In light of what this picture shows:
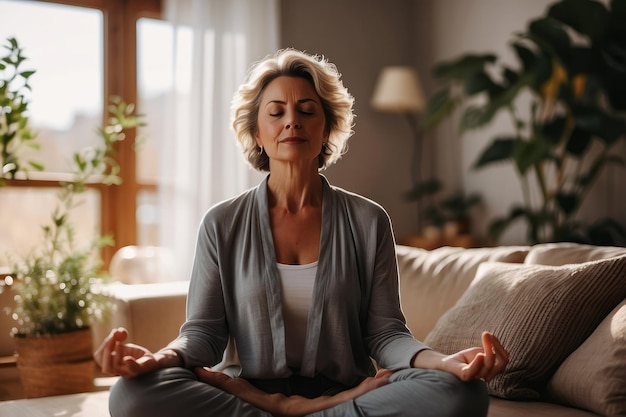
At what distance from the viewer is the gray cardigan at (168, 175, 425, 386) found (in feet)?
5.73

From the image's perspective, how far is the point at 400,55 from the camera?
5.17 metres

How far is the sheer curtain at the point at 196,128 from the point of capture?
13.4 feet

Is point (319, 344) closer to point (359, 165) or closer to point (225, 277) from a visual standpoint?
point (225, 277)

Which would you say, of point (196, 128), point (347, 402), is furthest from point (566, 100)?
point (347, 402)

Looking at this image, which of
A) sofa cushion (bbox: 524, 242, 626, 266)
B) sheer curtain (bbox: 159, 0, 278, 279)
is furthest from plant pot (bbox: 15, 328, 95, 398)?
sheer curtain (bbox: 159, 0, 278, 279)

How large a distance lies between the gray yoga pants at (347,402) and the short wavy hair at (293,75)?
2.28ft

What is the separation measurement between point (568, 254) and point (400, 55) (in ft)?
10.6

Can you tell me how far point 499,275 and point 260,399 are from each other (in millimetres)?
774

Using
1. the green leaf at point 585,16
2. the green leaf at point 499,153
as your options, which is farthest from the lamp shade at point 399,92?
the green leaf at point 585,16

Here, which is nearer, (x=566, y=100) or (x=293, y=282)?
(x=293, y=282)

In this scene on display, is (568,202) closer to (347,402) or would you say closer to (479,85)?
(479,85)

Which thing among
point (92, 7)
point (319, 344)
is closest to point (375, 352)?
point (319, 344)

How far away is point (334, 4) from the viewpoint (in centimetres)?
481

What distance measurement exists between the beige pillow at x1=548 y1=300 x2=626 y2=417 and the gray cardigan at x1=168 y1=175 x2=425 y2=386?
0.38 m
